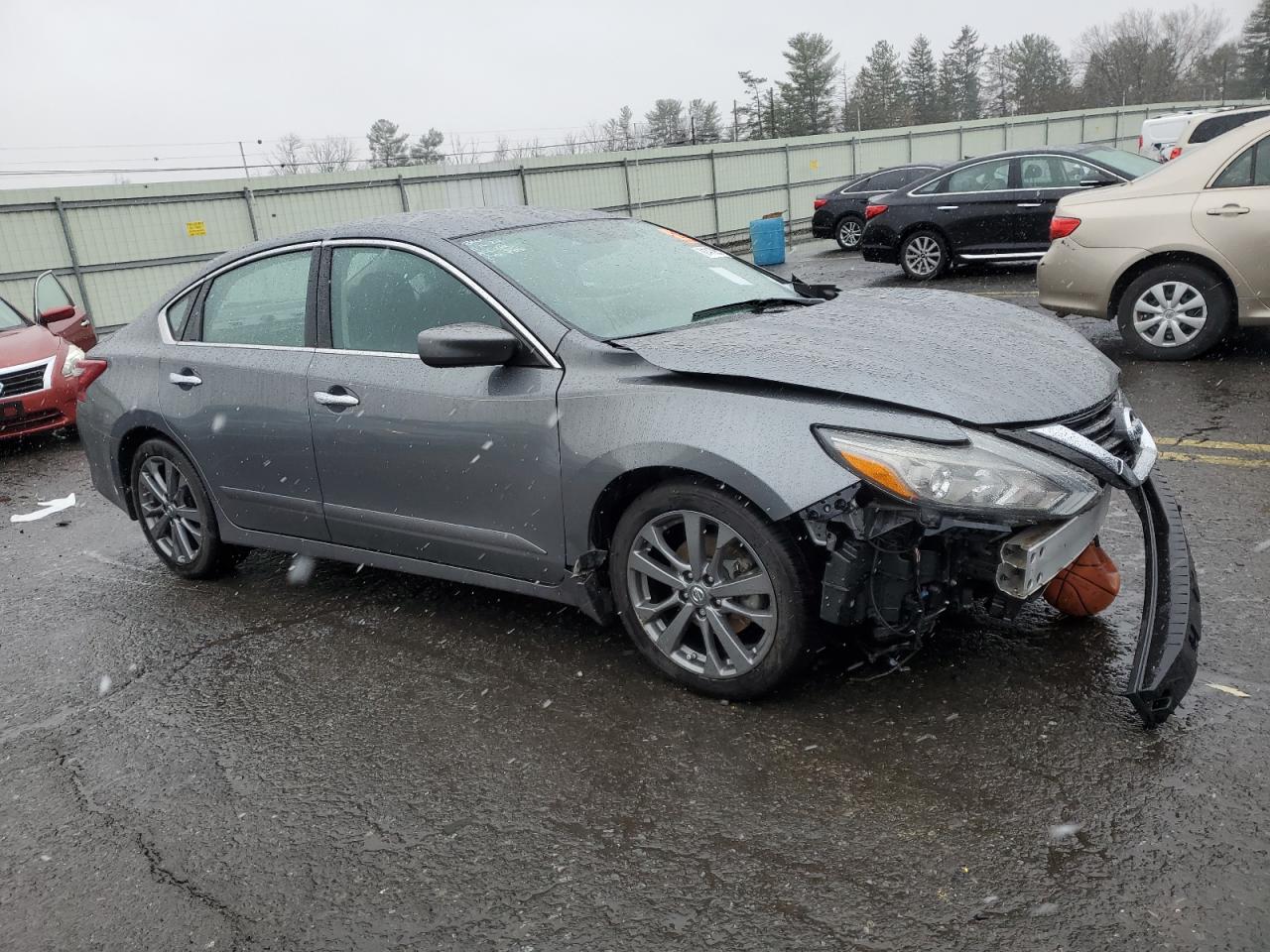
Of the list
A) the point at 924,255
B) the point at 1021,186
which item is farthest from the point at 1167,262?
the point at 924,255

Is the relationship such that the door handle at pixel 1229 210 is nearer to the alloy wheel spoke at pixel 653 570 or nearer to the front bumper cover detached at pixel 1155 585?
the front bumper cover detached at pixel 1155 585

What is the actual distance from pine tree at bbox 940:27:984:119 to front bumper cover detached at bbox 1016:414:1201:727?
303 feet

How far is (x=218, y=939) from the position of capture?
8.68 feet

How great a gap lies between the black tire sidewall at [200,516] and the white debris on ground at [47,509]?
2033 mm

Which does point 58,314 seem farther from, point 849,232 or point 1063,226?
point 849,232

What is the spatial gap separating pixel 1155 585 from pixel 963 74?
99.0 meters

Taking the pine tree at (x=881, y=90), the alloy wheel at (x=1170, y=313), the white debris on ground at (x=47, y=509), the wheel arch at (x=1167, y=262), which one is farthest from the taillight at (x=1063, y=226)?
the pine tree at (x=881, y=90)

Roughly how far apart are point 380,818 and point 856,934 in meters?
1.41

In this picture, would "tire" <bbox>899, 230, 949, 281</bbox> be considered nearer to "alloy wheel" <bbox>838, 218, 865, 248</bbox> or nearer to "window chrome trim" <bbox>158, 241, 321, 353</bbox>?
"alloy wheel" <bbox>838, 218, 865, 248</bbox>

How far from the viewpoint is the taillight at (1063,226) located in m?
8.06

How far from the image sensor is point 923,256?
14.5 metres

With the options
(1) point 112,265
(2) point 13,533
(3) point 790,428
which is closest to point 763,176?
(1) point 112,265

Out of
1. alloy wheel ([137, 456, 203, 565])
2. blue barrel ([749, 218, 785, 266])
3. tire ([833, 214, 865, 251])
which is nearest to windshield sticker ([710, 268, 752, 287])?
alloy wheel ([137, 456, 203, 565])

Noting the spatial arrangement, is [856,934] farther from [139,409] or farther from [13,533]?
[13,533]
